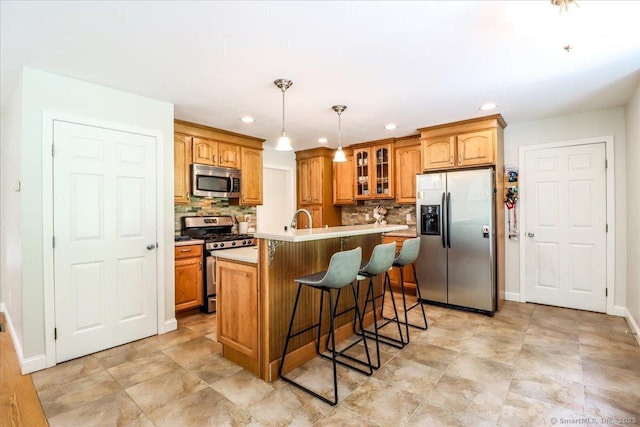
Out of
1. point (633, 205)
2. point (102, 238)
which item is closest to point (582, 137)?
point (633, 205)

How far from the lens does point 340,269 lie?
2109 mm

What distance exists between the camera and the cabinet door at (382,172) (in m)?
5.05

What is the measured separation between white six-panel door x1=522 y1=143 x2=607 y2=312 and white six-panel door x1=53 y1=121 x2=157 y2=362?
176 inches

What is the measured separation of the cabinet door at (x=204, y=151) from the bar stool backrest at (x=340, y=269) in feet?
9.32

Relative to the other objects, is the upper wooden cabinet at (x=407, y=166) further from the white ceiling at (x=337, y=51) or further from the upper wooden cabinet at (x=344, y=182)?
the white ceiling at (x=337, y=51)

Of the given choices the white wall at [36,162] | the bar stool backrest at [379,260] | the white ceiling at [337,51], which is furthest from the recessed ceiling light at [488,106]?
the white wall at [36,162]

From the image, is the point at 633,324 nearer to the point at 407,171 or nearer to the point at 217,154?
the point at 407,171

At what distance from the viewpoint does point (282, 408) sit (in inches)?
78.9

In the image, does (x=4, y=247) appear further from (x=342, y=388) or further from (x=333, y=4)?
(x=333, y=4)

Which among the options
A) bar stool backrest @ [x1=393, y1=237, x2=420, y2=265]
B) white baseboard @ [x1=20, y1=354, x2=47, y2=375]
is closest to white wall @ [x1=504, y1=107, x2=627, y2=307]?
bar stool backrest @ [x1=393, y1=237, x2=420, y2=265]

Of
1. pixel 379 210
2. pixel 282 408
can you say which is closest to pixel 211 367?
pixel 282 408

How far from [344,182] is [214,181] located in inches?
89.9

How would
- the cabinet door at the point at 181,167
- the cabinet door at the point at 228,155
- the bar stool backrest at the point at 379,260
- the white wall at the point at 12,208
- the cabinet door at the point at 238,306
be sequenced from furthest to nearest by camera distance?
the cabinet door at the point at 228,155 → the cabinet door at the point at 181,167 → the white wall at the point at 12,208 → the bar stool backrest at the point at 379,260 → the cabinet door at the point at 238,306

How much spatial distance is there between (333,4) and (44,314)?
3105 millimetres
